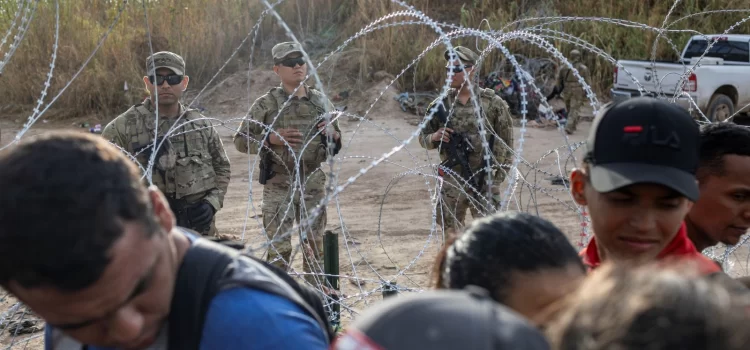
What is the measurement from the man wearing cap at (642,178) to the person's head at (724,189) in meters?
0.52

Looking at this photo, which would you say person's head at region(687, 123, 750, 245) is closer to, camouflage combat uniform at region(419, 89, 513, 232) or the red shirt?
the red shirt

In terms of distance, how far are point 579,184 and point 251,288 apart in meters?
1.14

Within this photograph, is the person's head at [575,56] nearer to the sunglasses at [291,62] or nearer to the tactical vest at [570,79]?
the tactical vest at [570,79]

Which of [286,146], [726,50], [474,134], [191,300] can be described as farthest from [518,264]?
[726,50]

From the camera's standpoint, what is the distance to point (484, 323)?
33.2 inches

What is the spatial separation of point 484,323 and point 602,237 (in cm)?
126

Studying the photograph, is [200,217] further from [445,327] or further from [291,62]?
[445,327]

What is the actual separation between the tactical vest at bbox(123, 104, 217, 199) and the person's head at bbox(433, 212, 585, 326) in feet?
13.0

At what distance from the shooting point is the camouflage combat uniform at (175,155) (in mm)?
5270

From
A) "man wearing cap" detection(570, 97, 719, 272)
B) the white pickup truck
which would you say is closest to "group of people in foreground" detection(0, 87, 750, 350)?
"man wearing cap" detection(570, 97, 719, 272)

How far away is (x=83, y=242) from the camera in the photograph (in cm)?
115

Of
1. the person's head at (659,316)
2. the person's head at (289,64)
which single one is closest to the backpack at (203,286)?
the person's head at (659,316)

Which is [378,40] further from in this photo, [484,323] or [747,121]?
[484,323]

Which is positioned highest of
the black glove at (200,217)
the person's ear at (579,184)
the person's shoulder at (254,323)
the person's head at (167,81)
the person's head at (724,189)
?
the person's shoulder at (254,323)
